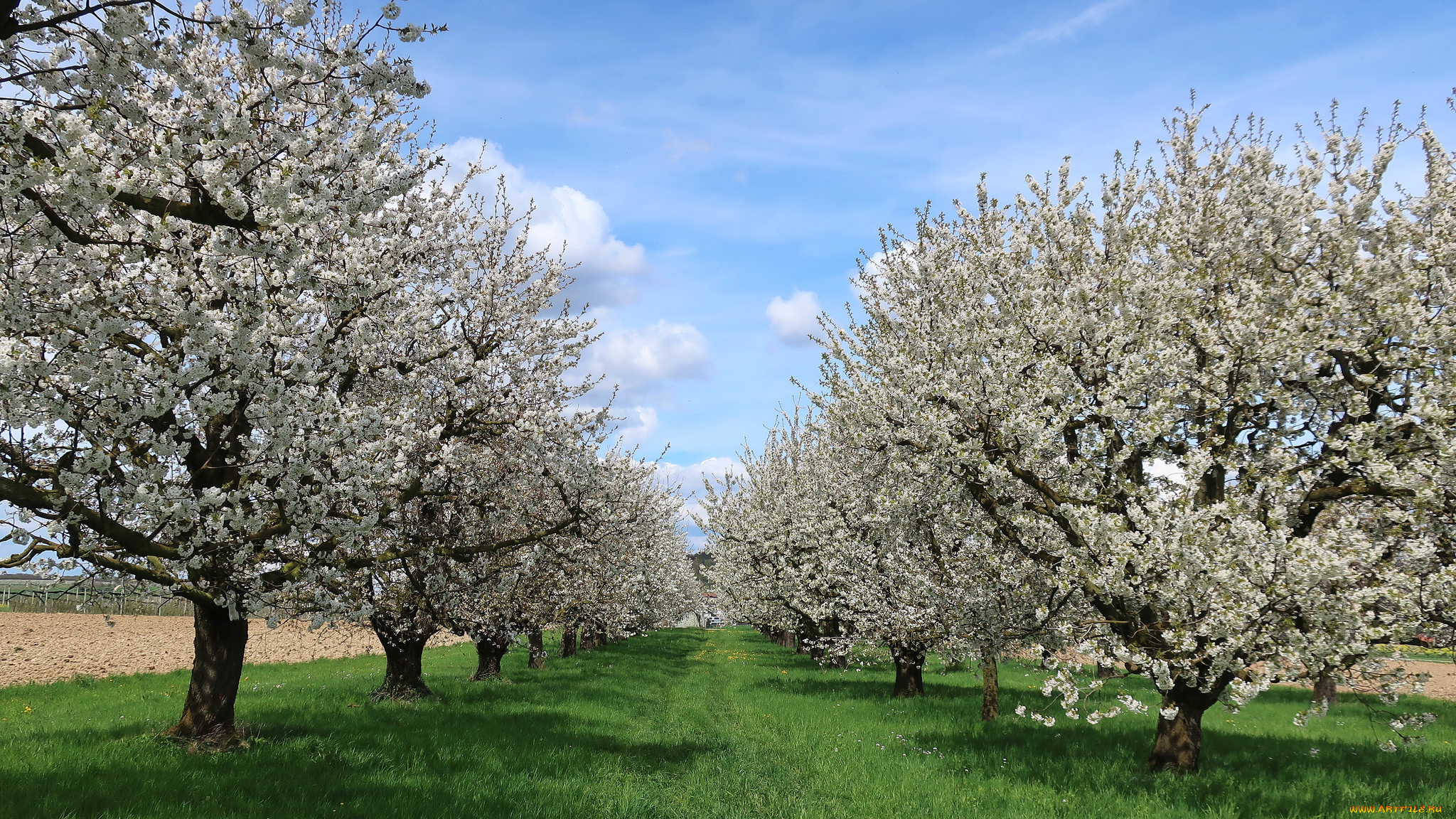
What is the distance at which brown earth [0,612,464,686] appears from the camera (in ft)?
85.5

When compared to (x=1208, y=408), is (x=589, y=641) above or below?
below

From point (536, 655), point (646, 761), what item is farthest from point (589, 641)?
point (646, 761)

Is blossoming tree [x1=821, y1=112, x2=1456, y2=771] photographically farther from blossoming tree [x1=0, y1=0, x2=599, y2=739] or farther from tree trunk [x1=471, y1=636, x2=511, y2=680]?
tree trunk [x1=471, y1=636, x2=511, y2=680]

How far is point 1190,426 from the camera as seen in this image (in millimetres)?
10719

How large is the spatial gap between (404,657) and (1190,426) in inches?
697

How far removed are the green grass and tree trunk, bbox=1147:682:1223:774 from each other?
1.69 ft

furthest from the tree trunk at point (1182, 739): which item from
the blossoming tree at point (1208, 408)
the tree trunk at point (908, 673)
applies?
the tree trunk at point (908, 673)

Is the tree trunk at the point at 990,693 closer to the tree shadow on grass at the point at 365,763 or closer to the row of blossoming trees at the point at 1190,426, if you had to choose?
the row of blossoming trees at the point at 1190,426

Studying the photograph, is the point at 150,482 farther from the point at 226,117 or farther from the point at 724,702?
the point at 724,702

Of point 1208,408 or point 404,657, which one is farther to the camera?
point 404,657

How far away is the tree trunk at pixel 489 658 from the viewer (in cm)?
2436

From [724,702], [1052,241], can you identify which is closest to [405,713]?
[724,702]

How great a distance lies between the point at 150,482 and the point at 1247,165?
15828 millimetres

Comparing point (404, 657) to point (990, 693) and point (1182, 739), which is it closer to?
point (990, 693)
